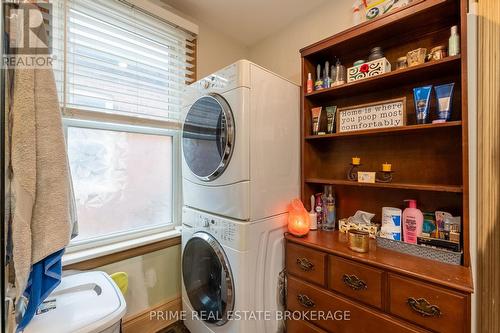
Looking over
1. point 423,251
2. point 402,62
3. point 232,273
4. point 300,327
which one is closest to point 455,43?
point 402,62

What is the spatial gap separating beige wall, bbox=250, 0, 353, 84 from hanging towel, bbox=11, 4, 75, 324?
1634 mm

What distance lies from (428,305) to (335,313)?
17.0 inches

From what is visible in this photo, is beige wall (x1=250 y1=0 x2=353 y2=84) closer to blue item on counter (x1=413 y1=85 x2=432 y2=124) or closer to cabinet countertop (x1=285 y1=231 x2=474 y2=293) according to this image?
blue item on counter (x1=413 y1=85 x2=432 y2=124)

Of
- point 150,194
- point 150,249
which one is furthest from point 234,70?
point 150,249

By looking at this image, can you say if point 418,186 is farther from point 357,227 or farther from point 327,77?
point 327,77

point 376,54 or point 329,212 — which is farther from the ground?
point 376,54

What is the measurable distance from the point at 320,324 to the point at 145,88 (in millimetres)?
1853

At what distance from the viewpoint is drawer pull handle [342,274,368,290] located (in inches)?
41.0

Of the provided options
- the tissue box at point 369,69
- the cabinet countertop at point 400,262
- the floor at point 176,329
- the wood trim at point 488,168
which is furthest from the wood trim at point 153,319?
the tissue box at point 369,69

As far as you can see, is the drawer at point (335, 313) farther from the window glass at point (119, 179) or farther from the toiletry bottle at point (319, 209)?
the window glass at point (119, 179)

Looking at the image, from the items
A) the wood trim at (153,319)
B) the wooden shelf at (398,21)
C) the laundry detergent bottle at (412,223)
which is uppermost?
the wooden shelf at (398,21)

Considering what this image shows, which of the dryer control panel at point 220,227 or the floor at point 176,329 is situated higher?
the dryer control panel at point 220,227

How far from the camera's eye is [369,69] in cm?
125

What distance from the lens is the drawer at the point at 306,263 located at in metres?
1.19
